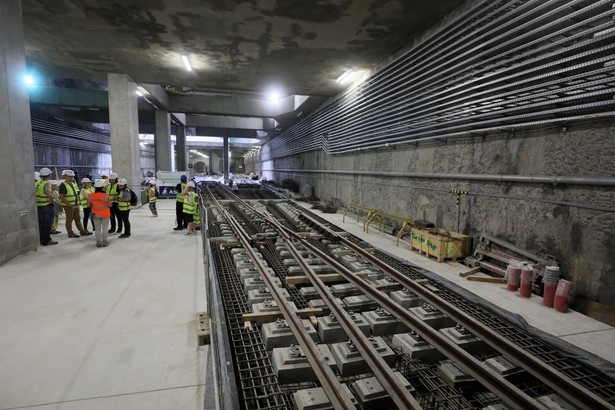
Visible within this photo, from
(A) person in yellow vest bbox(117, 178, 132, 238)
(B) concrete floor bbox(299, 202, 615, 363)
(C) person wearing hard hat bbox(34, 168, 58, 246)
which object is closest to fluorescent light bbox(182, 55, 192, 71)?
(A) person in yellow vest bbox(117, 178, 132, 238)

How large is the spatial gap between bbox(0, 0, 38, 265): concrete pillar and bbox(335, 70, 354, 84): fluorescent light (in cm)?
842

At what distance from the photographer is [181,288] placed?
15.5ft

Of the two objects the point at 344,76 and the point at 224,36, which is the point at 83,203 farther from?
the point at 344,76

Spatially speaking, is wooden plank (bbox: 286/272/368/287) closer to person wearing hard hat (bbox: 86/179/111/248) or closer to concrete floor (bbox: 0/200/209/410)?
concrete floor (bbox: 0/200/209/410)

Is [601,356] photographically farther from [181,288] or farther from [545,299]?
[181,288]

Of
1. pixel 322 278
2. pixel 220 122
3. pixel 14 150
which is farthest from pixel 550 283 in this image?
pixel 220 122

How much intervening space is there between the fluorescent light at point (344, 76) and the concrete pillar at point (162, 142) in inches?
488

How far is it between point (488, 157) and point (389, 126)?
11.4ft

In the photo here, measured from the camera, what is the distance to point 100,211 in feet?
22.5

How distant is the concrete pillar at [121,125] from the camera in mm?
12273

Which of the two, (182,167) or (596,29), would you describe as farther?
(182,167)

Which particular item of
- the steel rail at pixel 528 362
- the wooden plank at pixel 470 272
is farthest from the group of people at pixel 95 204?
the steel rail at pixel 528 362

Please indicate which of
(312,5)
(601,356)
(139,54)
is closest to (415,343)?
(601,356)

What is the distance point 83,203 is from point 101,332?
6.30 metres
